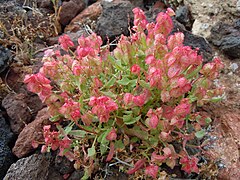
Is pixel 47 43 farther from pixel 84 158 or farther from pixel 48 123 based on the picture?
pixel 84 158

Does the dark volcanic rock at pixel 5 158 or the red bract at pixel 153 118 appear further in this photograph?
the dark volcanic rock at pixel 5 158

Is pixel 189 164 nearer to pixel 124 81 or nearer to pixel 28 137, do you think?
pixel 124 81

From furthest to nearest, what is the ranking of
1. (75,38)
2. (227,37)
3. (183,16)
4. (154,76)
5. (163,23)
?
(183,16) < (75,38) < (227,37) < (163,23) < (154,76)

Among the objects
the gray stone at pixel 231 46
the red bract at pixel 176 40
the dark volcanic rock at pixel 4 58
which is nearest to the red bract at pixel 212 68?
the red bract at pixel 176 40

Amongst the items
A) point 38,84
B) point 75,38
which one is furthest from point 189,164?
point 75,38

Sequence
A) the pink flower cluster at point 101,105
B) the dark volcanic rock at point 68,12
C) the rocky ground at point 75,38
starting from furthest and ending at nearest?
the dark volcanic rock at point 68,12
the rocky ground at point 75,38
the pink flower cluster at point 101,105

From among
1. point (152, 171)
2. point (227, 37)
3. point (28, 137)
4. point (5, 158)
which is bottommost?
point (5, 158)

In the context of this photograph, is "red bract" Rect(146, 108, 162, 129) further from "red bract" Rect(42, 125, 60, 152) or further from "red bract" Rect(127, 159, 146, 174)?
"red bract" Rect(42, 125, 60, 152)

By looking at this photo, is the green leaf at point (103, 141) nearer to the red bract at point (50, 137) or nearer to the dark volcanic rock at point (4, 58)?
the red bract at point (50, 137)
